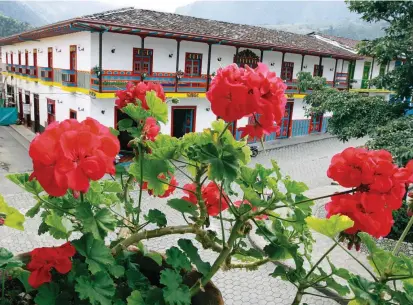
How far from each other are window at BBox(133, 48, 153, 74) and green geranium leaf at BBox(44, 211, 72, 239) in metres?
12.4

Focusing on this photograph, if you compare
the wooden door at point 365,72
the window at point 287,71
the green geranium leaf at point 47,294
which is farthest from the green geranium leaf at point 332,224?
the wooden door at point 365,72

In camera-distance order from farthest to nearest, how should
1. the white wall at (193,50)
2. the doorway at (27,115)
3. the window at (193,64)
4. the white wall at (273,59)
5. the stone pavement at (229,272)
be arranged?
1. the doorway at (27,115)
2. the white wall at (273,59)
3. the window at (193,64)
4. the white wall at (193,50)
5. the stone pavement at (229,272)

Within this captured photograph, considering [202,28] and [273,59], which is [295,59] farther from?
[202,28]

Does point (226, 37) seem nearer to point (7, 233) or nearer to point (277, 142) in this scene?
point (277, 142)

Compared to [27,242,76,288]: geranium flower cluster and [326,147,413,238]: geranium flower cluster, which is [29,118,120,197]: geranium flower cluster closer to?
[27,242,76,288]: geranium flower cluster

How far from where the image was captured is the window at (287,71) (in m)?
19.2

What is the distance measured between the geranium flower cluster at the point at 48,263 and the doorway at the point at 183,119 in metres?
13.8

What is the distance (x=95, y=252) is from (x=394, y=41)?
8.47 meters

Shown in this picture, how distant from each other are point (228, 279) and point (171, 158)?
5.11 meters

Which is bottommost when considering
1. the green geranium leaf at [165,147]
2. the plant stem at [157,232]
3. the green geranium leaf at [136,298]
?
the green geranium leaf at [136,298]

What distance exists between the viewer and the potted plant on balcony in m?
1.46

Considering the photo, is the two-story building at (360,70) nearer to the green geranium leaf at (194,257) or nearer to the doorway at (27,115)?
the doorway at (27,115)

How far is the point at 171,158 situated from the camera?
1.92 m

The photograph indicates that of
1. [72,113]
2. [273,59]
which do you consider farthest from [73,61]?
[273,59]
